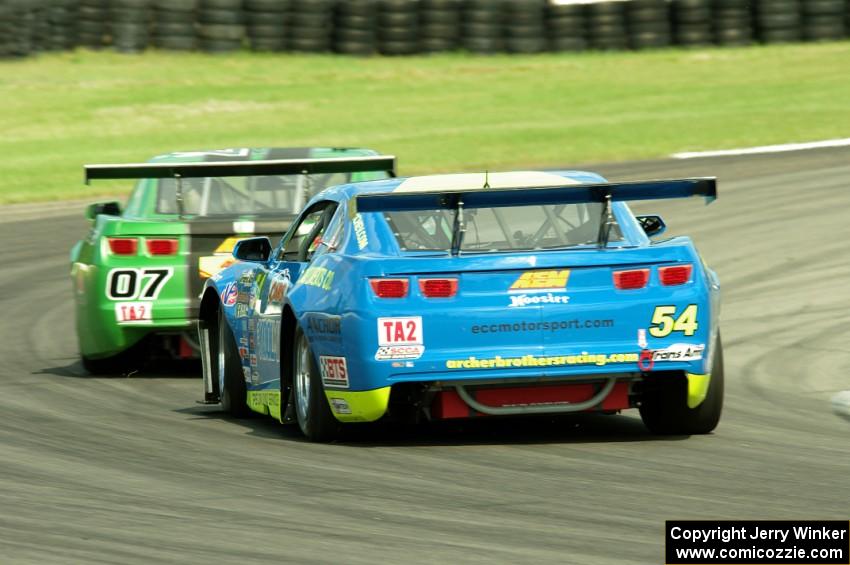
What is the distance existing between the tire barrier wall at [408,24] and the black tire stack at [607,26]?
2 cm

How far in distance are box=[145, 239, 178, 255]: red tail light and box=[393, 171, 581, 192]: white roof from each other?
268 cm

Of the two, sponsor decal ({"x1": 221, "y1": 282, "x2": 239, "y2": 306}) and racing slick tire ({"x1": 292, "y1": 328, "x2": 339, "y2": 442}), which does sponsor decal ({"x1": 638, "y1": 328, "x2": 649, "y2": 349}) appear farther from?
sponsor decal ({"x1": 221, "y1": 282, "x2": 239, "y2": 306})

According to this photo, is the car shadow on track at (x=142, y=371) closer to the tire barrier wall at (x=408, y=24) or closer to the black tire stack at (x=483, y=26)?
the tire barrier wall at (x=408, y=24)

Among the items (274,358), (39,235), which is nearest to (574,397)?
(274,358)

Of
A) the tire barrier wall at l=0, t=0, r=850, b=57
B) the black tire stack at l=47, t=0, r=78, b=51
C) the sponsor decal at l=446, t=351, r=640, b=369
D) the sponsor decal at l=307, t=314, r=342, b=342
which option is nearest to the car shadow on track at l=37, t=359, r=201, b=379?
the sponsor decal at l=307, t=314, r=342, b=342

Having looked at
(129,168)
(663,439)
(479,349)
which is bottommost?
(663,439)

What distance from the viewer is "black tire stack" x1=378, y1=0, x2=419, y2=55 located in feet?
114

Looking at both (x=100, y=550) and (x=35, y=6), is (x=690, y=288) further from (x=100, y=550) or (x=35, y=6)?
(x=35, y=6)

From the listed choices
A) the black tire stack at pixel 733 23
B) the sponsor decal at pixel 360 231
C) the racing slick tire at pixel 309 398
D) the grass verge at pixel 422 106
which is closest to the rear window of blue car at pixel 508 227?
the sponsor decal at pixel 360 231

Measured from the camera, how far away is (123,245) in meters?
11.0

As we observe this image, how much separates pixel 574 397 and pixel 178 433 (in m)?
2.11

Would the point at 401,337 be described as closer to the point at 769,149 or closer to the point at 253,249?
the point at 253,249

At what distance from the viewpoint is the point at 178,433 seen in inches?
336

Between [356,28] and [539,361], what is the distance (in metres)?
28.4
